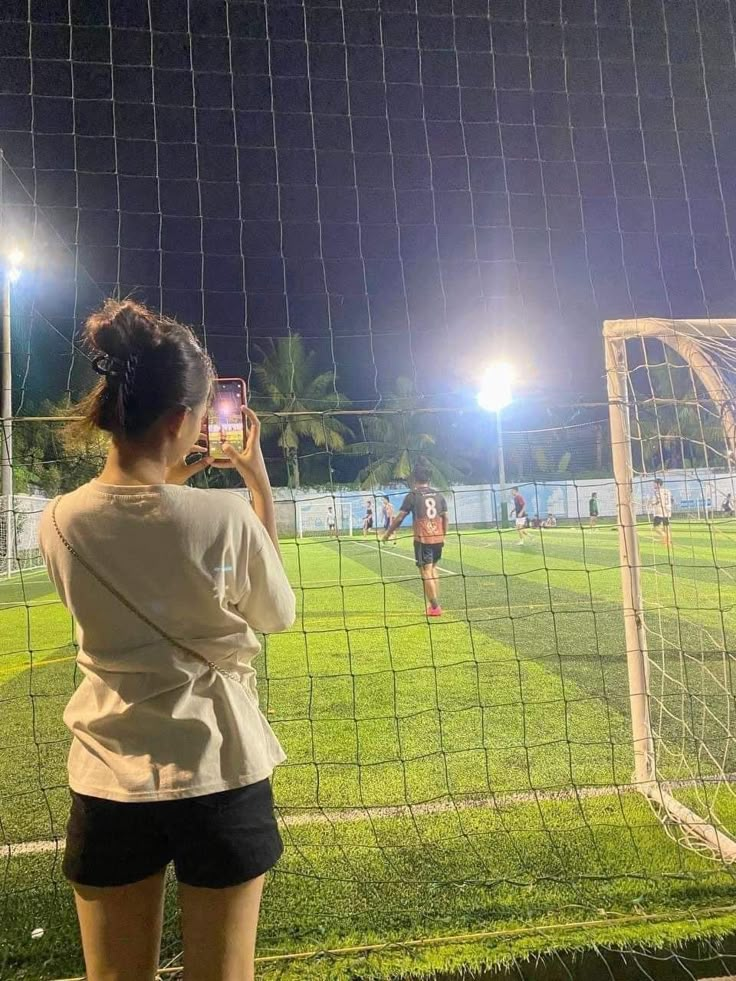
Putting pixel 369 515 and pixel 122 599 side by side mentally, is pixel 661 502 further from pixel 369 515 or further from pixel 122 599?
pixel 369 515

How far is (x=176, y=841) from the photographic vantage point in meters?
1.04

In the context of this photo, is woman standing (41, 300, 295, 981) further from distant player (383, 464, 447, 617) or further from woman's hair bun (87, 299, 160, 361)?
distant player (383, 464, 447, 617)

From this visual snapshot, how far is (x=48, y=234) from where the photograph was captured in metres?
16.8

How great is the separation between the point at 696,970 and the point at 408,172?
16.8ft

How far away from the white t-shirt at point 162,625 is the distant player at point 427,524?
6.08 meters

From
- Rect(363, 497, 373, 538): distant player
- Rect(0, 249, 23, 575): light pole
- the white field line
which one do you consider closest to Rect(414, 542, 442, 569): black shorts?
Rect(363, 497, 373, 538): distant player

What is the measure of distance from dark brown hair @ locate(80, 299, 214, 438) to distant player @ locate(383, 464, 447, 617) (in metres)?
6.08

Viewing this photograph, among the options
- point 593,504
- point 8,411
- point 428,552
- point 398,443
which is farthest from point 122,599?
point 398,443

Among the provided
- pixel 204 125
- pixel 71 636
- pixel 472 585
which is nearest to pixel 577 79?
pixel 204 125

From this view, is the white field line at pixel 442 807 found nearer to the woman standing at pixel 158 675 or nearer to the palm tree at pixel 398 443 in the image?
the woman standing at pixel 158 675

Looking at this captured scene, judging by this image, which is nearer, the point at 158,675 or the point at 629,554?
the point at 158,675

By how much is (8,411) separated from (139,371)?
3620mm

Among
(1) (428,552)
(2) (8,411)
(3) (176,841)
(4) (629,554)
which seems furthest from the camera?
(1) (428,552)

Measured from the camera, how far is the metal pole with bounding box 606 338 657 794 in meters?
2.83
